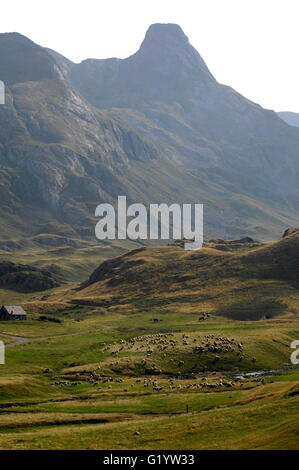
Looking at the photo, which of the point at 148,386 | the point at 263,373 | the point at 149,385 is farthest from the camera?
the point at 263,373

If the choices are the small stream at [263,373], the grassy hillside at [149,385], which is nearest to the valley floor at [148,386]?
the grassy hillside at [149,385]

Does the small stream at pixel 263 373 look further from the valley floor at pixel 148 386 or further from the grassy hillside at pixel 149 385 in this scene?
the valley floor at pixel 148 386

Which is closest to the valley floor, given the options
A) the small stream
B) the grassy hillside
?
the grassy hillside

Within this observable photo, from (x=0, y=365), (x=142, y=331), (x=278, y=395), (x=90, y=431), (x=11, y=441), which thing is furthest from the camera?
(x=142, y=331)

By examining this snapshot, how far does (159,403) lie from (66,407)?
45.9 feet

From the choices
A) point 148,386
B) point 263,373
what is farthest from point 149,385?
point 263,373

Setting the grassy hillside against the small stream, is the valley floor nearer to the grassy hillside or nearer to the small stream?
the grassy hillside

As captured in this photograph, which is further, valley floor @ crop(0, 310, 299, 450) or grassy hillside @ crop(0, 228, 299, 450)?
grassy hillside @ crop(0, 228, 299, 450)

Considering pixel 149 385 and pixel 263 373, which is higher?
pixel 149 385

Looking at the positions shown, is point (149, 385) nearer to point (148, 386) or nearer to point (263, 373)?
point (148, 386)

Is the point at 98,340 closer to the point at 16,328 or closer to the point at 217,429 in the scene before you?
the point at 16,328
